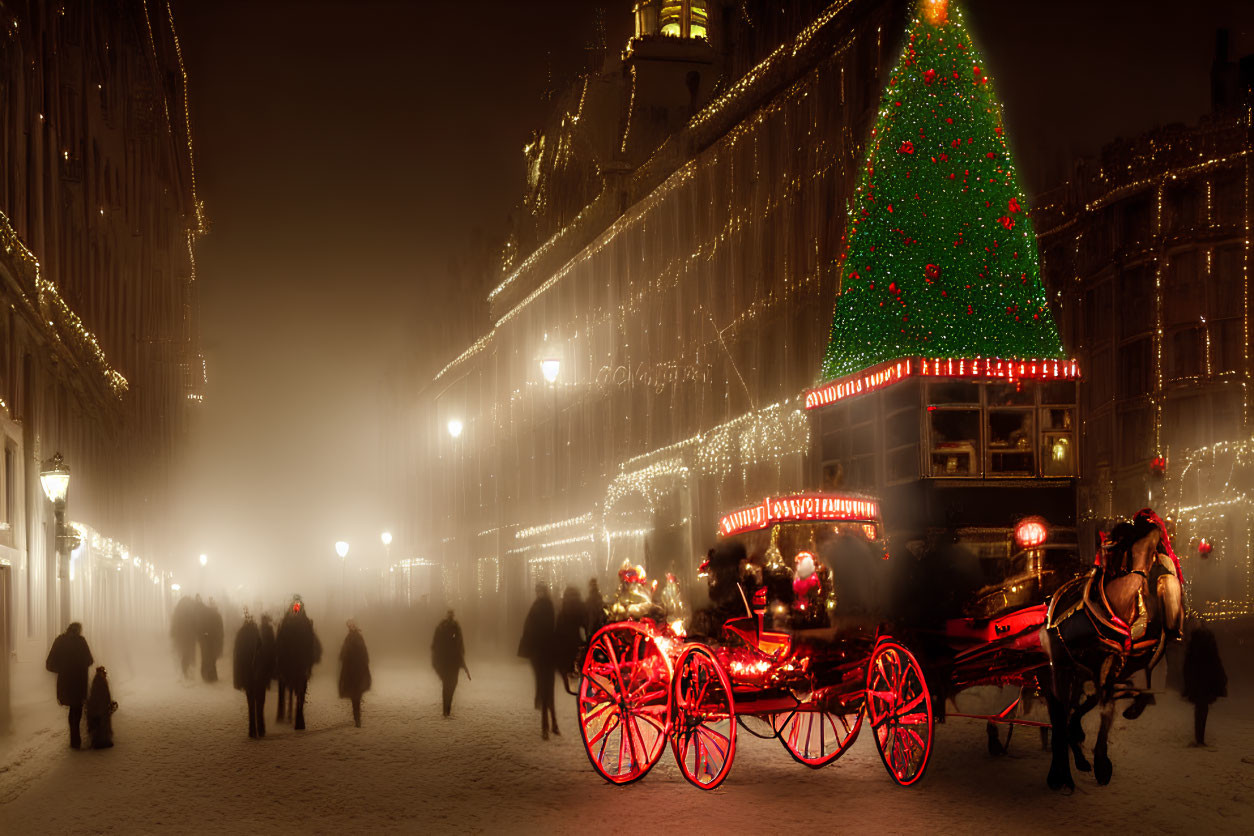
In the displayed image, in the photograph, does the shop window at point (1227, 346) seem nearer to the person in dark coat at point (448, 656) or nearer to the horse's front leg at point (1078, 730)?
the person in dark coat at point (448, 656)

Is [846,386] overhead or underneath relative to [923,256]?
underneath

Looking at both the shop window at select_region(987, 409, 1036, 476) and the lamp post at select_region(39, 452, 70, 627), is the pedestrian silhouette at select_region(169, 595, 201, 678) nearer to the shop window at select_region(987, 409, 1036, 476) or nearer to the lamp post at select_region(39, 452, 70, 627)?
the lamp post at select_region(39, 452, 70, 627)

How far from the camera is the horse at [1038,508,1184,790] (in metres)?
10.4

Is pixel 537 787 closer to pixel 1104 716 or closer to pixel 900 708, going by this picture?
pixel 900 708

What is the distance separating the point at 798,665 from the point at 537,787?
2.53m

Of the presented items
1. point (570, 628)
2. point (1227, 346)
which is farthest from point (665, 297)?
point (570, 628)

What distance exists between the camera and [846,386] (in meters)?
27.2

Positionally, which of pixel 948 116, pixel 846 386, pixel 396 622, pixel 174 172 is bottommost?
pixel 396 622

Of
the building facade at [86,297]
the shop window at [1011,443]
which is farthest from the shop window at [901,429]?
the building facade at [86,297]

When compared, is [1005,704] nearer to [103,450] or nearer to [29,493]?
[29,493]

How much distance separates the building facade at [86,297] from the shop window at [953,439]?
13522 millimetres

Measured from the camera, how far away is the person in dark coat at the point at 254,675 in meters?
18.5

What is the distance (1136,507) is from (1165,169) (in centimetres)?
721

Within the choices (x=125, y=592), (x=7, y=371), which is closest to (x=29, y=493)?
(x=7, y=371)
